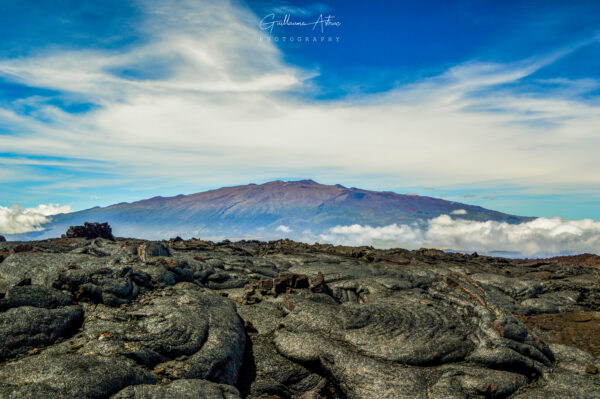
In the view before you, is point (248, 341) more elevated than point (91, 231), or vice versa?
point (91, 231)

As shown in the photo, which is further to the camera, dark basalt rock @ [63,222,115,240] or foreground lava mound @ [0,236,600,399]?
dark basalt rock @ [63,222,115,240]

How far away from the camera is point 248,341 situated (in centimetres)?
1340

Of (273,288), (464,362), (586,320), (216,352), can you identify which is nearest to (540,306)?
(586,320)

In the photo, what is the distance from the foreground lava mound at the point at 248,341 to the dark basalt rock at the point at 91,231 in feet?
73.9

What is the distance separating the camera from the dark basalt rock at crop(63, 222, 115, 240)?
38.0 meters

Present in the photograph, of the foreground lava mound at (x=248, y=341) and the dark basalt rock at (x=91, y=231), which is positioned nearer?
the foreground lava mound at (x=248, y=341)

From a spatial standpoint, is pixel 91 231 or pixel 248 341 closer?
pixel 248 341

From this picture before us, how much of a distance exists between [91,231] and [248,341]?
32636mm

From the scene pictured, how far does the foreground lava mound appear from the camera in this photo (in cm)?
919

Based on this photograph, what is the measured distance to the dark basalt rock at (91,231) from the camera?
38000mm

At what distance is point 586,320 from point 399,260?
13.8 meters

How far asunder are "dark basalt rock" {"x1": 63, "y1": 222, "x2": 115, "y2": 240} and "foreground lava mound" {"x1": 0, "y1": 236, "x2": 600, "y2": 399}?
22.5m

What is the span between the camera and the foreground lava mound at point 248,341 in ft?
30.1

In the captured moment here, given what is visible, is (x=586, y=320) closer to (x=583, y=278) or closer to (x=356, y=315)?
(x=583, y=278)
